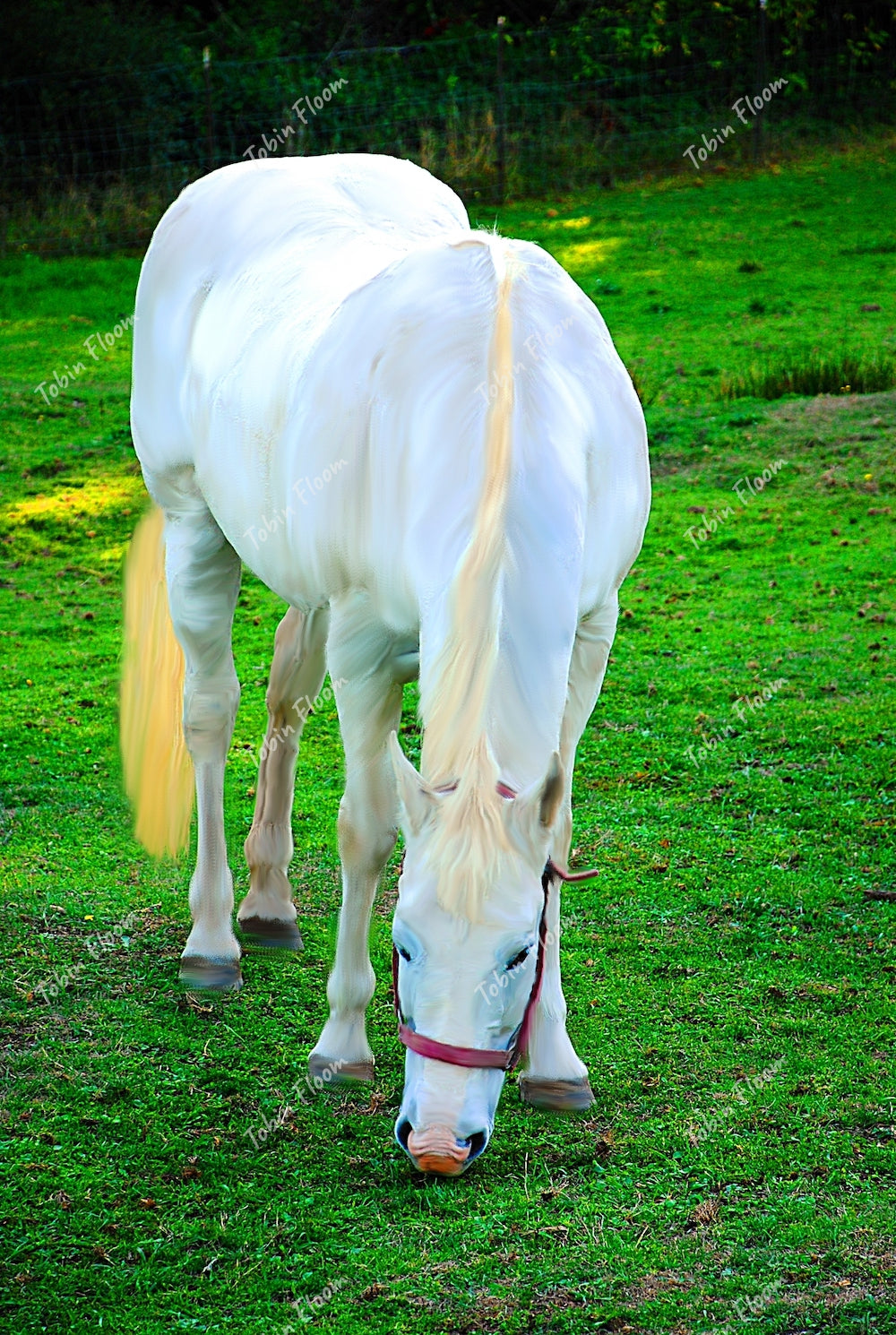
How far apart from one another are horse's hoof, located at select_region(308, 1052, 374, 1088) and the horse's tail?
120cm

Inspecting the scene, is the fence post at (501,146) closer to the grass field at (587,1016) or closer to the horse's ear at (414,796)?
the grass field at (587,1016)

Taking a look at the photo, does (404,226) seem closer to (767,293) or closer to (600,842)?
(600,842)

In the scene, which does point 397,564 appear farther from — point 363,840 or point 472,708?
point 363,840

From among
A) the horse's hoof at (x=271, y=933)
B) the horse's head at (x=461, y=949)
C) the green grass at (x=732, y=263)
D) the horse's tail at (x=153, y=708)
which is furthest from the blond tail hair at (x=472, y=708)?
the green grass at (x=732, y=263)

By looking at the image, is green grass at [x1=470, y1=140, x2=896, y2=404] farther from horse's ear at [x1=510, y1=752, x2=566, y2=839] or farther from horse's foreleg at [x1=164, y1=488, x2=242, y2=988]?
horse's ear at [x1=510, y1=752, x2=566, y2=839]

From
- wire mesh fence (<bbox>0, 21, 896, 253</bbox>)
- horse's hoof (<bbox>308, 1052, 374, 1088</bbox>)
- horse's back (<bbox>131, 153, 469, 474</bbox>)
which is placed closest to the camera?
horse's hoof (<bbox>308, 1052, 374, 1088</bbox>)

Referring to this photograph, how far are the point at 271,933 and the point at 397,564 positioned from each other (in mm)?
1703

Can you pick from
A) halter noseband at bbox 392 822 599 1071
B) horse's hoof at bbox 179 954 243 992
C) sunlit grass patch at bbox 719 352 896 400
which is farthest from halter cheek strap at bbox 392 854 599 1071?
sunlit grass patch at bbox 719 352 896 400

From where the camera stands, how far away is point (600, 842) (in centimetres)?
477

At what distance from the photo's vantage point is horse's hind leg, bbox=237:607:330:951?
430cm

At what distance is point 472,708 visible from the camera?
2.53 m

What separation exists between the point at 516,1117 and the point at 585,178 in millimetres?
12346

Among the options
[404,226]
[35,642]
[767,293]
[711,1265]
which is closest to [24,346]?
[35,642]

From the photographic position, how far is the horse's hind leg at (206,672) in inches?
162
